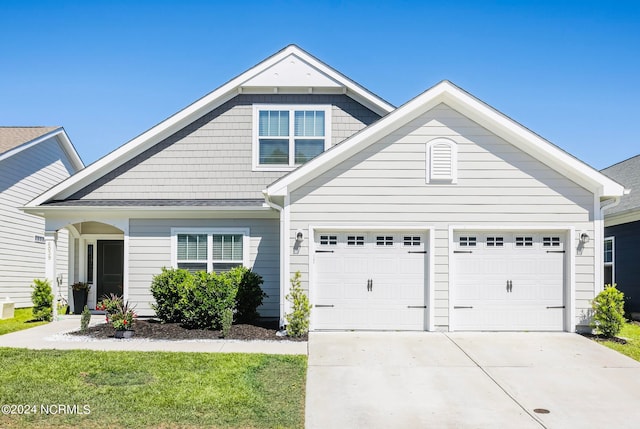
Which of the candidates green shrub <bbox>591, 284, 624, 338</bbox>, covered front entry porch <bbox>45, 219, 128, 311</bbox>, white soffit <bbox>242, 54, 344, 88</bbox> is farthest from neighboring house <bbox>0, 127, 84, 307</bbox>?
green shrub <bbox>591, 284, 624, 338</bbox>

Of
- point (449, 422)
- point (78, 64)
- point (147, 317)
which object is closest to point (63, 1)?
point (78, 64)

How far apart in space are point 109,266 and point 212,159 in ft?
16.3

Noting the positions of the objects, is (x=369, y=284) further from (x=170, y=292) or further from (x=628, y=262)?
(x=628, y=262)

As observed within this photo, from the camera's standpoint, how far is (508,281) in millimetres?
12422

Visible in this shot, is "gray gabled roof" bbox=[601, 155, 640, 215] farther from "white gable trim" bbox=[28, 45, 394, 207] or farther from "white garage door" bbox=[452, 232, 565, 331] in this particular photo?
"white gable trim" bbox=[28, 45, 394, 207]

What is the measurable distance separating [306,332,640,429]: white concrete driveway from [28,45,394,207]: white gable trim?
6.52 metres

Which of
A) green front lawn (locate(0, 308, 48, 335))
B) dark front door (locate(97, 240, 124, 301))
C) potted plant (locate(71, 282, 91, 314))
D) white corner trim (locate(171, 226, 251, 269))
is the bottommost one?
green front lawn (locate(0, 308, 48, 335))

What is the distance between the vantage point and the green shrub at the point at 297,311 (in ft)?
38.3

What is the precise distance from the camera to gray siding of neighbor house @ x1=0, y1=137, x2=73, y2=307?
18.8 metres

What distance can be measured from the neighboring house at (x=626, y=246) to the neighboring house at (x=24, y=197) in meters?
16.4

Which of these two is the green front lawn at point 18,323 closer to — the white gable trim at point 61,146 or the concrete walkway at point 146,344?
the concrete walkway at point 146,344

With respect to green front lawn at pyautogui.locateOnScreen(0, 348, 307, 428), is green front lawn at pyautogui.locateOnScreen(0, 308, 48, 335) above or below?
below

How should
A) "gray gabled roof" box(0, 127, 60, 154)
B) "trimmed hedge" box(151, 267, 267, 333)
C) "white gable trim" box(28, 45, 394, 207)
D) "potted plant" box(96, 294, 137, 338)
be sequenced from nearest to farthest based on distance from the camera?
"potted plant" box(96, 294, 137, 338), "trimmed hedge" box(151, 267, 267, 333), "white gable trim" box(28, 45, 394, 207), "gray gabled roof" box(0, 127, 60, 154)

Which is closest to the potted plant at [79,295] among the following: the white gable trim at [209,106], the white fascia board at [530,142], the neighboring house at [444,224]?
the white gable trim at [209,106]
